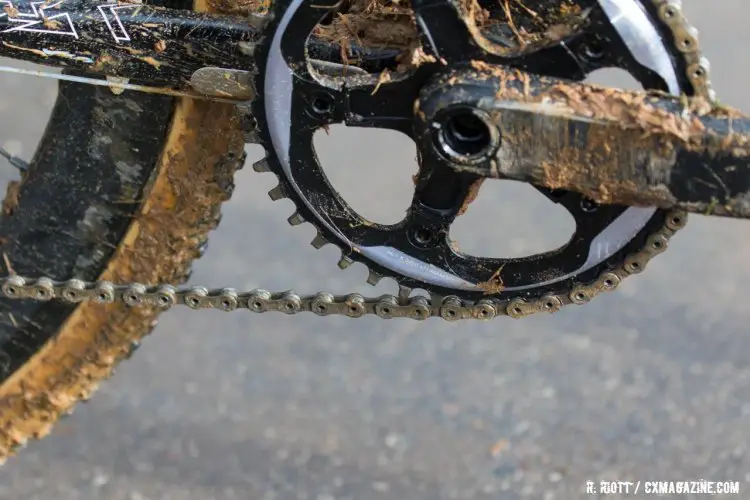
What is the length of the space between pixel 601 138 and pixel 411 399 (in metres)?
0.84

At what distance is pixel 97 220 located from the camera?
3.29 feet

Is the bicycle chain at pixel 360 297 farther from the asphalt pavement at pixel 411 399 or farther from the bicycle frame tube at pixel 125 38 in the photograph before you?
the asphalt pavement at pixel 411 399

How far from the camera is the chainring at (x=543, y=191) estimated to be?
728 mm

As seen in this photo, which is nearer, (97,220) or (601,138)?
(601,138)

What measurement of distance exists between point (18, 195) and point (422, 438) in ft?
2.35

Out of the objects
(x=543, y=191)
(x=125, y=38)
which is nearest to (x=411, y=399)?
(x=543, y=191)

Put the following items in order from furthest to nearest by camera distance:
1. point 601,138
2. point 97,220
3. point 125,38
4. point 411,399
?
point 411,399
point 97,220
point 125,38
point 601,138

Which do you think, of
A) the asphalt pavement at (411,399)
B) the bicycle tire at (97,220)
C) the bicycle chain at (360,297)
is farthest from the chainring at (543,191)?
the asphalt pavement at (411,399)

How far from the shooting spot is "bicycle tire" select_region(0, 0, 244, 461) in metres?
0.95

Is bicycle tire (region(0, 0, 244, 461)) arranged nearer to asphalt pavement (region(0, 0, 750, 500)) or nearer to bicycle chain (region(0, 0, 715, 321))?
bicycle chain (region(0, 0, 715, 321))

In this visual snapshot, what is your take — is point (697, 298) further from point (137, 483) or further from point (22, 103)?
point (22, 103)

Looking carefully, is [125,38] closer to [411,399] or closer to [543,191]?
[543,191]

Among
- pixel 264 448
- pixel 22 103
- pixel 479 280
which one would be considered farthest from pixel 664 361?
pixel 22 103

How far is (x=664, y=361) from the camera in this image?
158 centimetres
